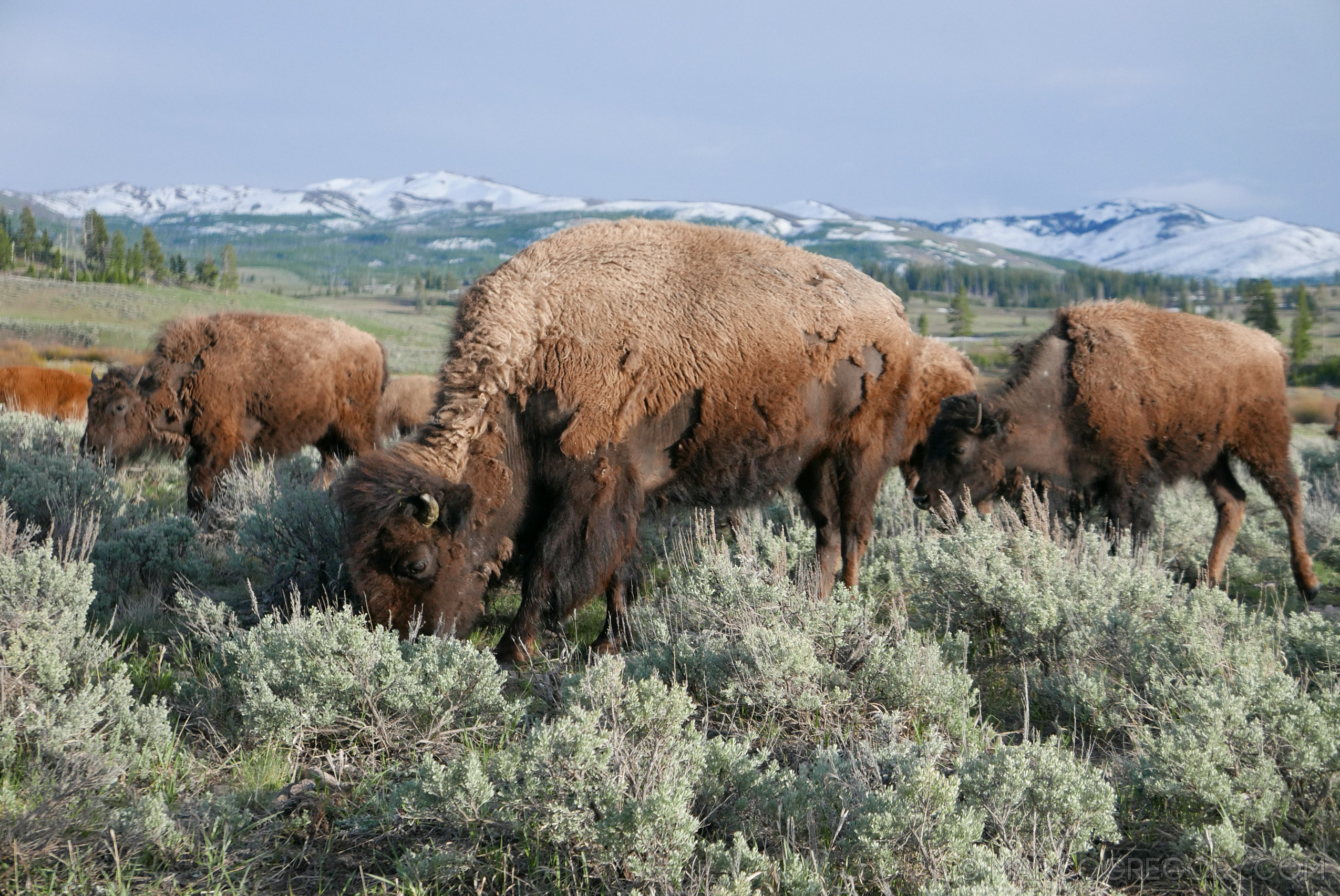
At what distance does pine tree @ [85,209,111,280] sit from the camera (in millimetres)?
105750

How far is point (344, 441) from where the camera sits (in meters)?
11.3

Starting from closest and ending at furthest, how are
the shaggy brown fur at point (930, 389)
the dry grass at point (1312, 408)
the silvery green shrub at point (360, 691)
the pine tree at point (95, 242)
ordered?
the silvery green shrub at point (360, 691)
the shaggy brown fur at point (930, 389)
the dry grass at point (1312, 408)
the pine tree at point (95, 242)

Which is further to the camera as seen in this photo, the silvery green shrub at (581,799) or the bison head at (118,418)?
the bison head at (118,418)

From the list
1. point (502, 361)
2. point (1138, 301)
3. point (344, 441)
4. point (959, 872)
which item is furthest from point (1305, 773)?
point (344, 441)

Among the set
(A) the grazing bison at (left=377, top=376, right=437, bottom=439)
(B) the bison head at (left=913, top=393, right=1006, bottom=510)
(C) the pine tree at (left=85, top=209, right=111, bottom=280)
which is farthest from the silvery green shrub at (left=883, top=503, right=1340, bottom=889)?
(C) the pine tree at (left=85, top=209, right=111, bottom=280)

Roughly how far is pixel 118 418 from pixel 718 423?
7.78 metres

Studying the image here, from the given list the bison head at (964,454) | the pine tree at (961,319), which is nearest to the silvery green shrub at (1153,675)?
the bison head at (964,454)

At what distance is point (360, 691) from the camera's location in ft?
11.4

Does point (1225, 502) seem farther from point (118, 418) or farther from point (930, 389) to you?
point (118, 418)

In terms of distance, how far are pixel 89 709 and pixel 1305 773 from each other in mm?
4245

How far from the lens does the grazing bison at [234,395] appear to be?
31.7 feet

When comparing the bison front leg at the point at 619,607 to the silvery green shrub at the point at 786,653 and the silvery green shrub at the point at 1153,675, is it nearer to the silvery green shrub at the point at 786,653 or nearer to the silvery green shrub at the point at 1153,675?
the silvery green shrub at the point at 786,653

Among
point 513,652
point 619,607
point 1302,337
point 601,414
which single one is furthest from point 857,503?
point 1302,337

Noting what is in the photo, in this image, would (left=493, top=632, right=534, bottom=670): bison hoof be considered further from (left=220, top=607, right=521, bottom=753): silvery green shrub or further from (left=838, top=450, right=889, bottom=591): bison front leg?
(left=838, top=450, right=889, bottom=591): bison front leg
